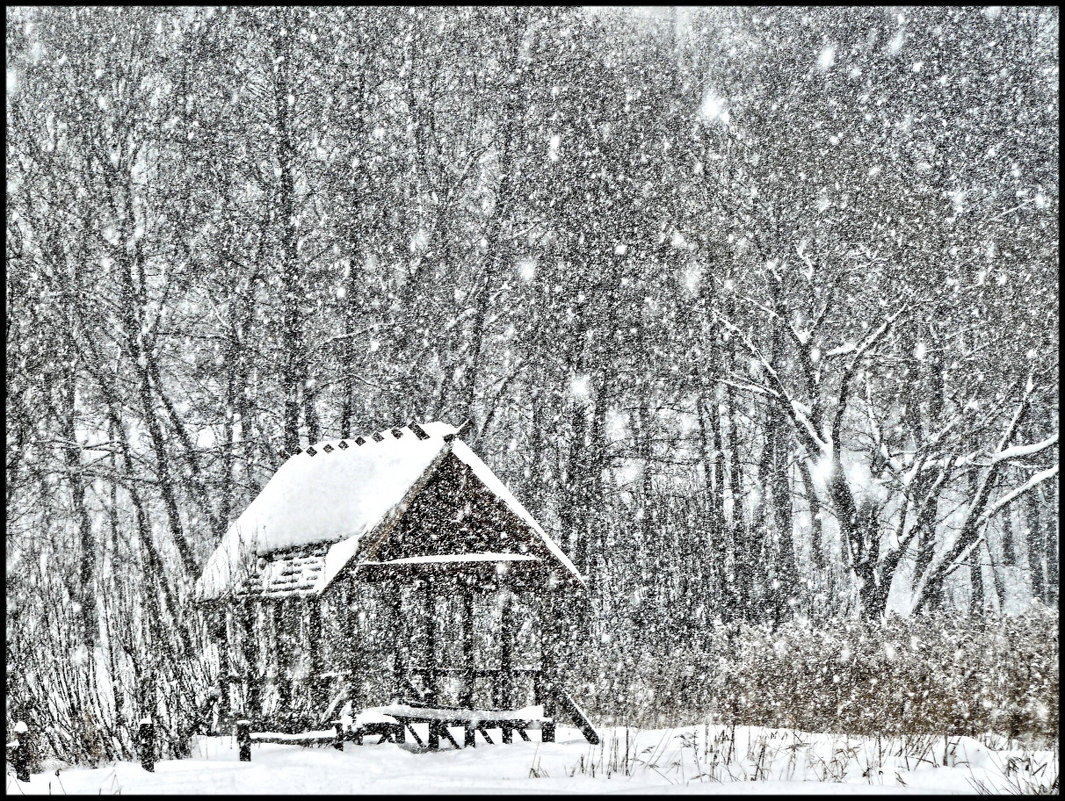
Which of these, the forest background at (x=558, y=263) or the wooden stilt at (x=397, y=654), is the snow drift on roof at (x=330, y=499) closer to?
the wooden stilt at (x=397, y=654)

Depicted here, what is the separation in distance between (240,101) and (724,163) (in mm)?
8609

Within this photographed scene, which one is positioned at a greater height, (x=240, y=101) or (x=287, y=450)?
(x=240, y=101)

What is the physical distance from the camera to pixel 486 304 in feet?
61.0

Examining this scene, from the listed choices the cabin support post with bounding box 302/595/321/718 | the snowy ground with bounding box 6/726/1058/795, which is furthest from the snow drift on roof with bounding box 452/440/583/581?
the cabin support post with bounding box 302/595/321/718

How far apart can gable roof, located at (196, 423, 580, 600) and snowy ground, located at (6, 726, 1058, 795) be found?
1.59m

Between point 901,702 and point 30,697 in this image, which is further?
point 901,702

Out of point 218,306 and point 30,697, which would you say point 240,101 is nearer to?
point 218,306

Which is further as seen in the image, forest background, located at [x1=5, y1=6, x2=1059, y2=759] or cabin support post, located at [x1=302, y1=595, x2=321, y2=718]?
forest background, located at [x1=5, y1=6, x2=1059, y2=759]

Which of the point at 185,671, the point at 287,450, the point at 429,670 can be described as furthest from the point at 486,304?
the point at 185,671

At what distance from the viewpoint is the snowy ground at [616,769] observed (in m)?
7.12

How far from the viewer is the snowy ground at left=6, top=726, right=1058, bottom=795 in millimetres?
7121

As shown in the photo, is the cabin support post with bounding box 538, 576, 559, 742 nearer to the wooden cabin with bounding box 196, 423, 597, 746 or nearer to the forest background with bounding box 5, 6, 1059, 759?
the wooden cabin with bounding box 196, 423, 597, 746

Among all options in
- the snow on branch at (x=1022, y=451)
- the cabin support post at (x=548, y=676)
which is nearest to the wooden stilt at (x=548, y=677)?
the cabin support post at (x=548, y=676)

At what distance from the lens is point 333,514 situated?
984cm
